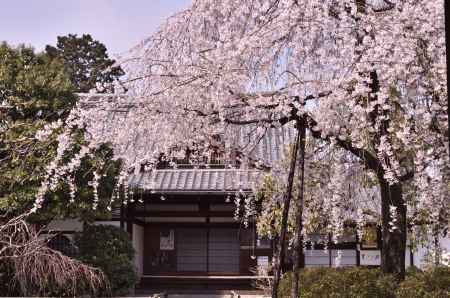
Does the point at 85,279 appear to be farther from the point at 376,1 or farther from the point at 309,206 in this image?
the point at 376,1

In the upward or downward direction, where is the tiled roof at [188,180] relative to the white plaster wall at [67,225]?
upward

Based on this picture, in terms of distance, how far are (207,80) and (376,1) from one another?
2201 millimetres

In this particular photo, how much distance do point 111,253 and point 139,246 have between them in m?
3.33

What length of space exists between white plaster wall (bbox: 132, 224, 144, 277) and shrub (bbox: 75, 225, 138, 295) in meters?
2.24

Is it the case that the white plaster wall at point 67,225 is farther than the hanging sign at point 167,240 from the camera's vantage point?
No

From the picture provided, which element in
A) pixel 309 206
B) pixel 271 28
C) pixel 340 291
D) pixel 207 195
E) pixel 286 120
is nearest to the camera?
pixel 271 28

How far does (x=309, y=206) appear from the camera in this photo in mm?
9125

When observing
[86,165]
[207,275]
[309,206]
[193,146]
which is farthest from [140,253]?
[193,146]

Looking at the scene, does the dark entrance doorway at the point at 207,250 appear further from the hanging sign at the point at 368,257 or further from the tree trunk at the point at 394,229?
the tree trunk at the point at 394,229

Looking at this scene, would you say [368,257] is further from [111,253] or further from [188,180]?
[111,253]

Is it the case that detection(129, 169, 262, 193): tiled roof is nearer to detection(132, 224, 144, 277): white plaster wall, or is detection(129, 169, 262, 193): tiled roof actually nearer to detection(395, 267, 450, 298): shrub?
detection(132, 224, 144, 277): white plaster wall

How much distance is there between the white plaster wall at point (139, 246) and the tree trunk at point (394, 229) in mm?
9839

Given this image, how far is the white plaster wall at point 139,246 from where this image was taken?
16561mm

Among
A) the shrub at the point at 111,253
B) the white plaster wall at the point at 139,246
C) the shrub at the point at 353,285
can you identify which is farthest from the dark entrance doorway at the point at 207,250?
the shrub at the point at 353,285
